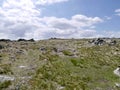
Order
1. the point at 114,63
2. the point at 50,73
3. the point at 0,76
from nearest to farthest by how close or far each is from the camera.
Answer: the point at 0,76 → the point at 50,73 → the point at 114,63

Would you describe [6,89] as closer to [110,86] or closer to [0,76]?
[0,76]

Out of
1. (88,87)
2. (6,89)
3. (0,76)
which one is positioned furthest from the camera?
(0,76)

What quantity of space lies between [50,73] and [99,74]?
19.0 feet

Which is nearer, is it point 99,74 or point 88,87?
point 88,87

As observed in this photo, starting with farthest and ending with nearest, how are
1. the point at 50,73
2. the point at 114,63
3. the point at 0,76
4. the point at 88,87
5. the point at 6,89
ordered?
the point at 114,63 < the point at 50,73 < the point at 0,76 < the point at 88,87 < the point at 6,89

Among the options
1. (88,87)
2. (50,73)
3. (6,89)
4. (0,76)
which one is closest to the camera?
(6,89)

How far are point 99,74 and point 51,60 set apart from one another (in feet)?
32.2

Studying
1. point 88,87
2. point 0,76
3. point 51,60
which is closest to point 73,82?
point 88,87

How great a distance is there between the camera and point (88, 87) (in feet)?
78.2

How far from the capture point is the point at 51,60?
37219 mm

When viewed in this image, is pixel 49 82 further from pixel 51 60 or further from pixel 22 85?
pixel 51 60

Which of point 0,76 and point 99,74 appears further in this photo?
point 99,74

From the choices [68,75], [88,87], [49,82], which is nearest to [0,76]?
[49,82]

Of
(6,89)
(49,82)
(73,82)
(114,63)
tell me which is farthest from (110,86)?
(114,63)
